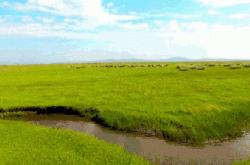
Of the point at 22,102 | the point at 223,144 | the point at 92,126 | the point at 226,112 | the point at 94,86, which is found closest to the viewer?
the point at 223,144

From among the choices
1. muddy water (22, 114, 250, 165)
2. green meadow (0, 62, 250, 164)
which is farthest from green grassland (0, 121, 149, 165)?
muddy water (22, 114, 250, 165)

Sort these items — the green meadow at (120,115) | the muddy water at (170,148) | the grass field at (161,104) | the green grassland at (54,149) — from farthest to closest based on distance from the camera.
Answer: the grass field at (161,104) < the muddy water at (170,148) < the green meadow at (120,115) < the green grassland at (54,149)

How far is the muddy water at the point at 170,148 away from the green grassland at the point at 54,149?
2.54 m

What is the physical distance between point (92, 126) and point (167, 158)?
10446 mm

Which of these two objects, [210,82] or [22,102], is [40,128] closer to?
[22,102]

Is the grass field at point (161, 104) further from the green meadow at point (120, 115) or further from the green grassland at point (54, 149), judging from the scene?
the green grassland at point (54, 149)

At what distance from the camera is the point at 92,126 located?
34906mm

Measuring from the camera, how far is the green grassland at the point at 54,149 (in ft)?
76.5

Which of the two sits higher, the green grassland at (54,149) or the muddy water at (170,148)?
the green grassland at (54,149)

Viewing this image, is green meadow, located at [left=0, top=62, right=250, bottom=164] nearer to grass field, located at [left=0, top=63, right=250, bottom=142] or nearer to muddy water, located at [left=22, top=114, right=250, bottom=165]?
grass field, located at [left=0, top=63, right=250, bottom=142]

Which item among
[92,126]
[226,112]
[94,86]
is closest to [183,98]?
[226,112]

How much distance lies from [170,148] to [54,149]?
9620mm

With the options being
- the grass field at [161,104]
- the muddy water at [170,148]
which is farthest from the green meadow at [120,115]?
the muddy water at [170,148]

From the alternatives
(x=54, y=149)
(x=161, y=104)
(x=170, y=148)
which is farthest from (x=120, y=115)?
(x=54, y=149)
